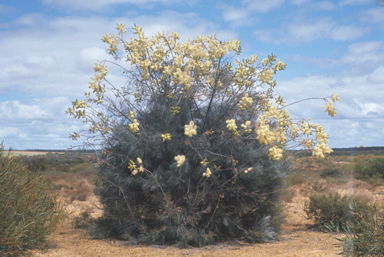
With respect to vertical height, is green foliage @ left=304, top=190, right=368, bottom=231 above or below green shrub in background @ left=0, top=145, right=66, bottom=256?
below

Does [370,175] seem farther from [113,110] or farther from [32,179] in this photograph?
[32,179]

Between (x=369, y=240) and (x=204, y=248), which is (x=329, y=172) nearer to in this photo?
(x=204, y=248)

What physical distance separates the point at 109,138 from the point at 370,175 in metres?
19.1

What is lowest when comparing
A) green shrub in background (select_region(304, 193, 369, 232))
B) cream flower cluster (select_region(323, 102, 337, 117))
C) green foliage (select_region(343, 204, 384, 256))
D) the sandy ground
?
the sandy ground

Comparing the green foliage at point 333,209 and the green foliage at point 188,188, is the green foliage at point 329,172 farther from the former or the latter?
the green foliage at point 188,188

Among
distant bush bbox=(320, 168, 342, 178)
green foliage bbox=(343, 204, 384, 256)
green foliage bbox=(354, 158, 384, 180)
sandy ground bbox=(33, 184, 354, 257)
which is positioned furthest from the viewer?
distant bush bbox=(320, 168, 342, 178)

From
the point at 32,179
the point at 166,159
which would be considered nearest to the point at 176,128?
the point at 166,159

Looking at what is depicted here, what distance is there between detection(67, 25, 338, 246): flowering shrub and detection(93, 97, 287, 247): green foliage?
0.02 meters

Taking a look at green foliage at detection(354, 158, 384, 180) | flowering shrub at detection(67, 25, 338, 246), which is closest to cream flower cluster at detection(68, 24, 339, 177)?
flowering shrub at detection(67, 25, 338, 246)

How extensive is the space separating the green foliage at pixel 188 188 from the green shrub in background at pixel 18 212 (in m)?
1.75

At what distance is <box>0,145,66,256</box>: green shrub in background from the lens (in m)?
4.74

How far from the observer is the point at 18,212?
16.3 ft

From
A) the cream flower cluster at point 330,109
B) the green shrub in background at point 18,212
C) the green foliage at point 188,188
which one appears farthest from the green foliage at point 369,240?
the green shrub in background at point 18,212

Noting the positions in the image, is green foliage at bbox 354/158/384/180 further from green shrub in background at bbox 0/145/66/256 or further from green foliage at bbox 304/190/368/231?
green shrub in background at bbox 0/145/66/256
